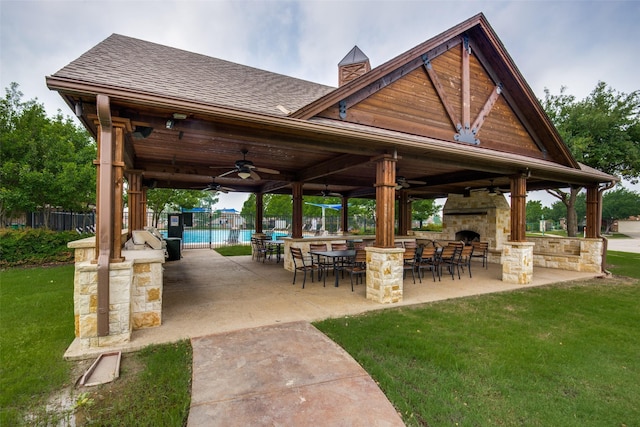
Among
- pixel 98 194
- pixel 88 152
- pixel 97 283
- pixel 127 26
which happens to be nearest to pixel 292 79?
pixel 98 194

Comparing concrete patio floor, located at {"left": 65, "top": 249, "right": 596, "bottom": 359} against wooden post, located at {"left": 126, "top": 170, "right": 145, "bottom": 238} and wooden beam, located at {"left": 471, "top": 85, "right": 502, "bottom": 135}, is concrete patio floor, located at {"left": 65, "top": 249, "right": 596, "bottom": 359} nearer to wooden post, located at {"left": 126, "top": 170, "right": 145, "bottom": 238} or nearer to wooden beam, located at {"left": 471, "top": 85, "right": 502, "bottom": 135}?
wooden post, located at {"left": 126, "top": 170, "right": 145, "bottom": 238}

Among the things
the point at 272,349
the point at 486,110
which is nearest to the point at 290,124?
the point at 272,349

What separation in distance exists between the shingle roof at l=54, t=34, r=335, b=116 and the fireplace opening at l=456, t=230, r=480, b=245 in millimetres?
8806

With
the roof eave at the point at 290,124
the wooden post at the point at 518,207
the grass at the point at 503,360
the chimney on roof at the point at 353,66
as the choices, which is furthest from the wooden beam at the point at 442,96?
the grass at the point at 503,360

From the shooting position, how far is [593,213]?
9.21 metres

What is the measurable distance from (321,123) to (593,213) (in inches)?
374

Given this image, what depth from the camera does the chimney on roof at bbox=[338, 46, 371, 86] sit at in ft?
31.1

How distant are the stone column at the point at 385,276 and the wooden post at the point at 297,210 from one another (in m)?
3.75

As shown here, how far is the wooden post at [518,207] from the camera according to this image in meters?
7.50

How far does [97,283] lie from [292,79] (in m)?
6.22

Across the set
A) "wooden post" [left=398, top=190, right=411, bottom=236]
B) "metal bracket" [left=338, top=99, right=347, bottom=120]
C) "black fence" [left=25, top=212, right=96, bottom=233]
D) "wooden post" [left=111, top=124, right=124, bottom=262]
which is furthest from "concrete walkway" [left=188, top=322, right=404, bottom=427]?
"black fence" [left=25, top=212, right=96, bottom=233]

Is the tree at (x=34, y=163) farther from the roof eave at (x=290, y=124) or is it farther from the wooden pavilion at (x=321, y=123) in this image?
the roof eave at (x=290, y=124)

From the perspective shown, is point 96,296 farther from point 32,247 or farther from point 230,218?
point 230,218

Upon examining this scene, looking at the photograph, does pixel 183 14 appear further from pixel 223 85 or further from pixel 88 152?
pixel 88 152
